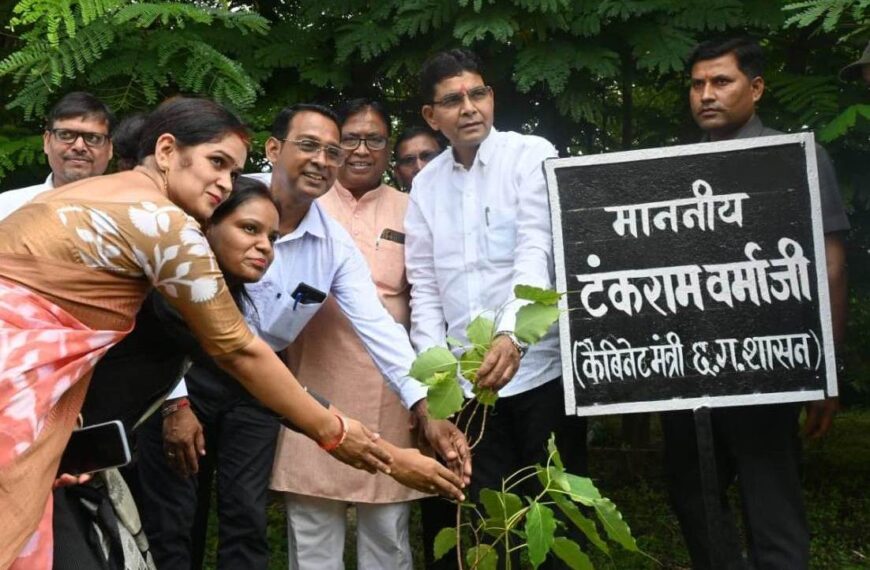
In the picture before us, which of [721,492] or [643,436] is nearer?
[721,492]

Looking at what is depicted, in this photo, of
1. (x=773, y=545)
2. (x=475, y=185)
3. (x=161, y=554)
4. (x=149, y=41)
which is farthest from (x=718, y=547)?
(x=149, y=41)

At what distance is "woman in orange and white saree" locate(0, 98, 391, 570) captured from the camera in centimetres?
300

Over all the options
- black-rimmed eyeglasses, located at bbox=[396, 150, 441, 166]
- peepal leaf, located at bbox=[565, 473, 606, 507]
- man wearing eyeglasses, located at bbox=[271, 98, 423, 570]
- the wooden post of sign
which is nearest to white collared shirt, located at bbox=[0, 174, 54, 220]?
man wearing eyeglasses, located at bbox=[271, 98, 423, 570]

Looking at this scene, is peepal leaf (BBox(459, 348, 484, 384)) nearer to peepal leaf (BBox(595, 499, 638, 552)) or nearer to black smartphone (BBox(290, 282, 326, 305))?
peepal leaf (BBox(595, 499, 638, 552))

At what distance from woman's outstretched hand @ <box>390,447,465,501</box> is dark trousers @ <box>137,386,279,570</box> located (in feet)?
3.58

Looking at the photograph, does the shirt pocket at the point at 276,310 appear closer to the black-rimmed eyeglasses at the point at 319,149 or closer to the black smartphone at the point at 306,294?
the black smartphone at the point at 306,294

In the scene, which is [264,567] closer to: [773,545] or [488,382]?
[488,382]

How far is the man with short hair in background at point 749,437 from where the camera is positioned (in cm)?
455

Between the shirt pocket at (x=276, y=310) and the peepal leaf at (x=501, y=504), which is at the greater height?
the shirt pocket at (x=276, y=310)

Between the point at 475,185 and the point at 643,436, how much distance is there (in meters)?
4.39

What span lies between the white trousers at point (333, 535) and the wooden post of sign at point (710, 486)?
1319 millimetres

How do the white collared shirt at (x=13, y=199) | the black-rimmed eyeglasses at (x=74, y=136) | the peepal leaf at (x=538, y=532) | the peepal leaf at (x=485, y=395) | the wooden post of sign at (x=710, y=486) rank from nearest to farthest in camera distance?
the peepal leaf at (x=538, y=532), the peepal leaf at (x=485, y=395), the wooden post of sign at (x=710, y=486), the white collared shirt at (x=13, y=199), the black-rimmed eyeglasses at (x=74, y=136)

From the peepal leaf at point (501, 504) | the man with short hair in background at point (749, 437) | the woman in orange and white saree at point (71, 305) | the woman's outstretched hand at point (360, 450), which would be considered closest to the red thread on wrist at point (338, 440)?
the woman's outstretched hand at point (360, 450)

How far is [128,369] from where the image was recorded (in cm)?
364
